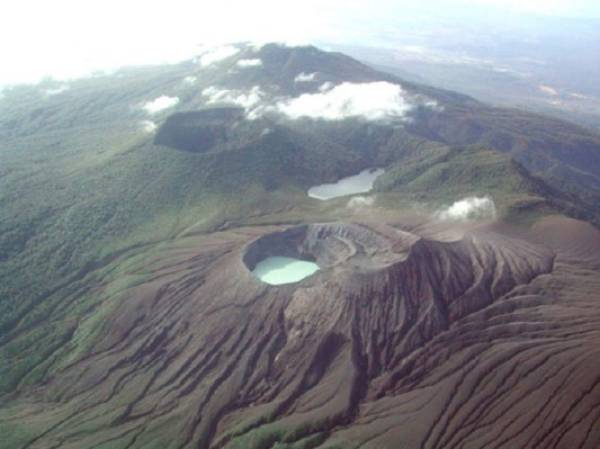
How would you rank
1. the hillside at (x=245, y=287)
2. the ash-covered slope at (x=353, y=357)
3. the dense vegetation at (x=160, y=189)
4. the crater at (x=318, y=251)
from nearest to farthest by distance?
the ash-covered slope at (x=353, y=357) < the hillside at (x=245, y=287) < the crater at (x=318, y=251) < the dense vegetation at (x=160, y=189)

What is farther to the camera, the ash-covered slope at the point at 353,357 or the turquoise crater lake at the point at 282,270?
the turquoise crater lake at the point at 282,270

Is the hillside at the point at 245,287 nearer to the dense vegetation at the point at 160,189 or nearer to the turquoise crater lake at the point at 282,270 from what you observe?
the dense vegetation at the point at 160,189

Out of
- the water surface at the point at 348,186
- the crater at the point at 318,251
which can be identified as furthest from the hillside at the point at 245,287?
the water surface at the point at 348,186

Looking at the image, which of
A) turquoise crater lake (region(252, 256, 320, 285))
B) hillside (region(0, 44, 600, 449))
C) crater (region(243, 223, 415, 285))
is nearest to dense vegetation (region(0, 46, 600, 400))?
hillside (region(0, 44, 600, 449))

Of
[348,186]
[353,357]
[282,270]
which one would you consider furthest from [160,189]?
[353,357]

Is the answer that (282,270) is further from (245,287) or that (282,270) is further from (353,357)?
(353,357)

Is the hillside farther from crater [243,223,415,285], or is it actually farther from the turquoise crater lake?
the turquoise crater lake
